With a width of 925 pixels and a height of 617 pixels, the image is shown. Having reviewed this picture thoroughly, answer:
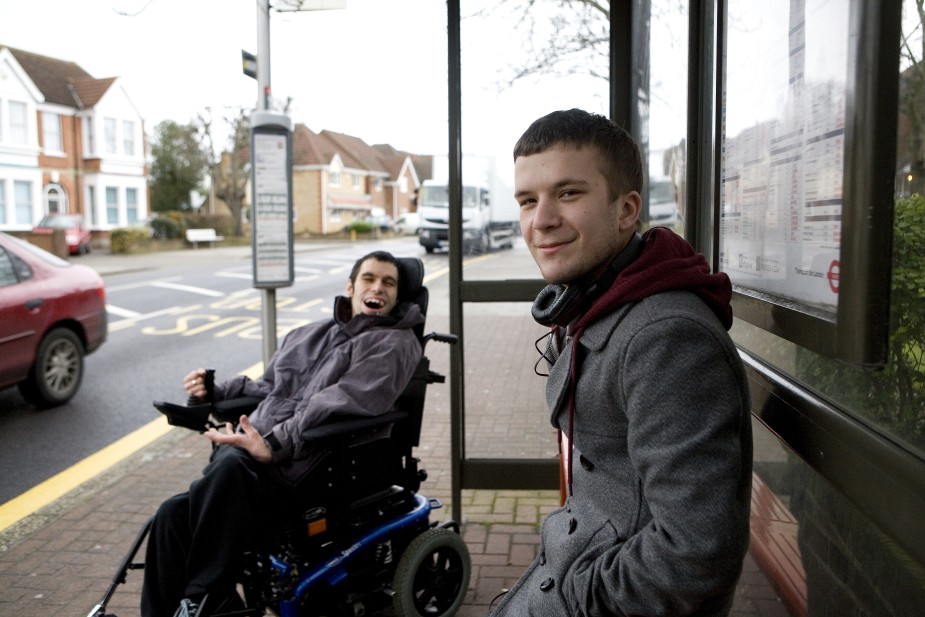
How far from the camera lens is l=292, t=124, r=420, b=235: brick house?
57.2 metres

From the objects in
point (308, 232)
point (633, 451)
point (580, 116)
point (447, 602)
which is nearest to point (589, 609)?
point (633, 451)

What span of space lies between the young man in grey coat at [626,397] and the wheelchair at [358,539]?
146 centimetres

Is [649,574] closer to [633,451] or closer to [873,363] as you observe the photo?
[633,451]

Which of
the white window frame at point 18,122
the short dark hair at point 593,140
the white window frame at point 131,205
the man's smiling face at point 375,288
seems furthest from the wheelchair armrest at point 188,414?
the white window frame at point 131,205

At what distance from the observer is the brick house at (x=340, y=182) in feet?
188

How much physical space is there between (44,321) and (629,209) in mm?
6826

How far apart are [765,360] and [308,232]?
180 ft

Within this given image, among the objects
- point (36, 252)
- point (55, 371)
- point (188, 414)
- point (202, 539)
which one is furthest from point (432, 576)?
point (36, 252)

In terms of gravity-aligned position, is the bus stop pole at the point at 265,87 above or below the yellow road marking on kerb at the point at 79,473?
above

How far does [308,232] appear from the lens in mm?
55719

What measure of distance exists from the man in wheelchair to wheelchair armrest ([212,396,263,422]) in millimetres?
44

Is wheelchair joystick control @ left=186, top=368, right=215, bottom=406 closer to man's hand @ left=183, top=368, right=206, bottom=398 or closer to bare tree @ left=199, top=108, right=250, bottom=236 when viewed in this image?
man's hand @ left=183, top=368, right=206, bottom=398

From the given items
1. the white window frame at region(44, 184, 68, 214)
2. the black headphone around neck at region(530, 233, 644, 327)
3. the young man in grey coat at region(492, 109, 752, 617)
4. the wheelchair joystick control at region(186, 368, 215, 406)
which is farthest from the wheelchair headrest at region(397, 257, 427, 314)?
the white window frame at region(44, 184, 68, 214)

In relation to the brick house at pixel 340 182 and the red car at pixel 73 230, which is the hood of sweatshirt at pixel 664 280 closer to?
the red car at pixel 73 230
